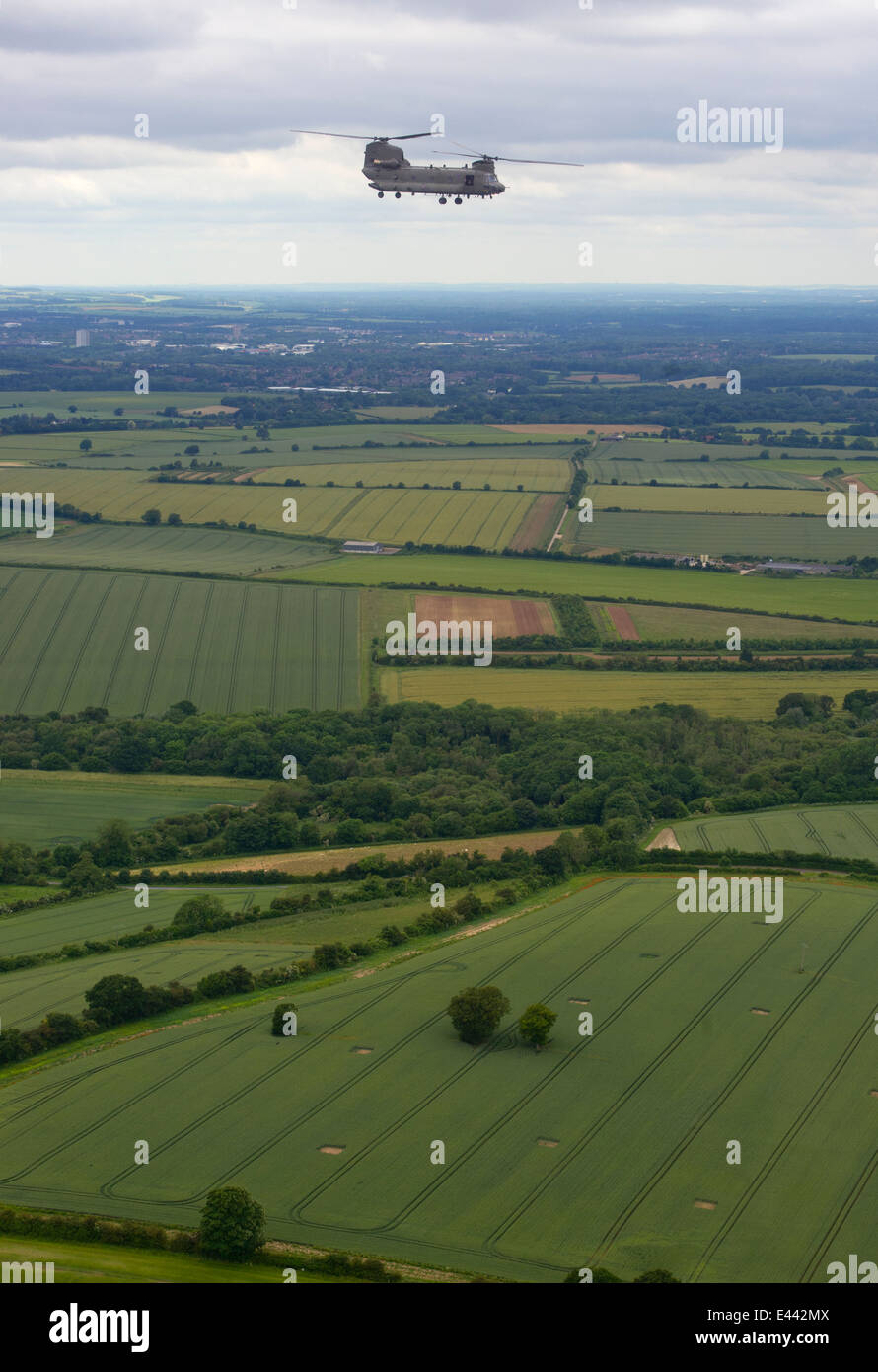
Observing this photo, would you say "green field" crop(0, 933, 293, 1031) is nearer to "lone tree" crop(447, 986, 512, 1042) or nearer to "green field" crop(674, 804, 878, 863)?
"lone tree" crop(447, 986, 512, 1042)

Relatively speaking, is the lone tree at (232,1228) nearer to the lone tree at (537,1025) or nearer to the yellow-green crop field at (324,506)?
the lone tree at (537,1025)

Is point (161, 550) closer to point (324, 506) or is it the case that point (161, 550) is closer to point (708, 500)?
point (324, 506)

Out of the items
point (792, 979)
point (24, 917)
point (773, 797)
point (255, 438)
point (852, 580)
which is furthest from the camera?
point (255, 438)

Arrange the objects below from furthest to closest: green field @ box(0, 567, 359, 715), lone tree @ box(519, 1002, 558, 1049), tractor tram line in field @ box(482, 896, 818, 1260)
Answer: green field @ box(0, 567, 359, 715) < lone tree @ box(519, 1002, 558, 1049) < tractor tram line in field @ box(482, 896, 818, 1260)

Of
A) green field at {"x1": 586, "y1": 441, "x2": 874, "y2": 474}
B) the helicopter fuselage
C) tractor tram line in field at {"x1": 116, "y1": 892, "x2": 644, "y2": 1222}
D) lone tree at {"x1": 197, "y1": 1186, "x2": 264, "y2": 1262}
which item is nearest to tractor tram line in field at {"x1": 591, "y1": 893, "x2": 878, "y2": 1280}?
tractor tram line in field at {"x1": 116, "y1": 892, "x2": 644, "y2": 1222}

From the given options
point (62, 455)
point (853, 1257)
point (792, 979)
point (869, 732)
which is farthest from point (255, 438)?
point (853, 1257)

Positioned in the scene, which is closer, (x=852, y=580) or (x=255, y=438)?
(x=852, y=580)
